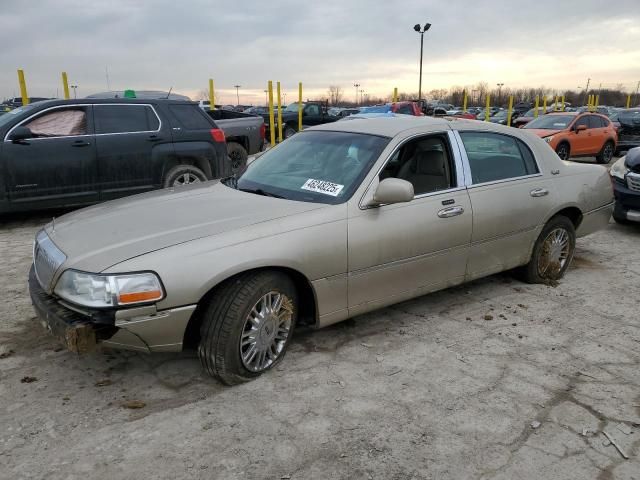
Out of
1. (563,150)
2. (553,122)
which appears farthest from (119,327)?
(553,122)

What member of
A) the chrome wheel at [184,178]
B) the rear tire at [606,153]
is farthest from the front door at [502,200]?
the rear tire at [606,153]

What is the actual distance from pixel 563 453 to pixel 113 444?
2.26m

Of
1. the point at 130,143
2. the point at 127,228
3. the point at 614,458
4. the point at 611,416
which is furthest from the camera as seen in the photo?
the point at 130,143

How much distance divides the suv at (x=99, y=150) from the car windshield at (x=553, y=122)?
34.5ft

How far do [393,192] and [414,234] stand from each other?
437 millimetres

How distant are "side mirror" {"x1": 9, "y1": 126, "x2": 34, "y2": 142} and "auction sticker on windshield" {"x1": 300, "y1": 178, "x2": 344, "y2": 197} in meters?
4.65

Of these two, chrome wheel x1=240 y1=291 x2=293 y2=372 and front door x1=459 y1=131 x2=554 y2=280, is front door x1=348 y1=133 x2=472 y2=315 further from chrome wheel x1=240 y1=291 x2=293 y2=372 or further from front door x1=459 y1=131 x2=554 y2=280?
chrome wheel x1=240 y1=291 x2=293 y2=372

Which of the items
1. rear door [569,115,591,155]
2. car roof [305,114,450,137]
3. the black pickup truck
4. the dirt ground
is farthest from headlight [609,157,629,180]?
the black pickup truck

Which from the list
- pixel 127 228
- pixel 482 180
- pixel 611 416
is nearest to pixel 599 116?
pixel 482 180

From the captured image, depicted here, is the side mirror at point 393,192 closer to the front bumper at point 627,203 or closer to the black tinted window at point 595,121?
the front bumper at point 627,203

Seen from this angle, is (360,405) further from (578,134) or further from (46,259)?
(578,134)

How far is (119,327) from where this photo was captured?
2.71 m

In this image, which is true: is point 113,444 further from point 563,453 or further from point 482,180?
point 482,180

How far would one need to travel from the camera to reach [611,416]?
2922 mm
